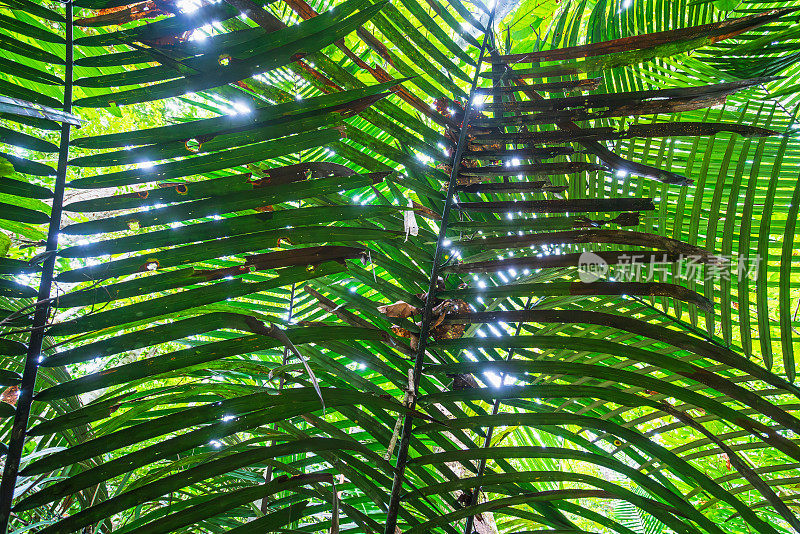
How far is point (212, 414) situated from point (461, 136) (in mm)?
535

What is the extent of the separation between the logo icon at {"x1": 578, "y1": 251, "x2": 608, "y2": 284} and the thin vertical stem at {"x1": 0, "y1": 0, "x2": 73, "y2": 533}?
2.00 feet

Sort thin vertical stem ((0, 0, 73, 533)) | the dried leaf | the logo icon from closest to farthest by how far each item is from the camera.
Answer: thin vertical stem ((0, 0, 73, 533))
the logo icon
the dried leaf

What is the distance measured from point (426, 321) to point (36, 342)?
1.52 feet

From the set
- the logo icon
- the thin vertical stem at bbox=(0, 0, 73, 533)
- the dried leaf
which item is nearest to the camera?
the thin vertical stem at bbox=(0, 0, 73, 533)

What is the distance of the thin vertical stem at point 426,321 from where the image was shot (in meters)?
0.65

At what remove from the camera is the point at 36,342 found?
53cm

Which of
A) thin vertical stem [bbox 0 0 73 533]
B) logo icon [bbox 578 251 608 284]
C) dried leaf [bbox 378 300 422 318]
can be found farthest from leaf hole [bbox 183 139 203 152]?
logo icon [bbox 578 251 608 284]

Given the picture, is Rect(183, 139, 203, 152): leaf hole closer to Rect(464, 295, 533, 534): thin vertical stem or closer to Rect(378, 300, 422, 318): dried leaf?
Rect(378, 300, 422, 318): dried leaf

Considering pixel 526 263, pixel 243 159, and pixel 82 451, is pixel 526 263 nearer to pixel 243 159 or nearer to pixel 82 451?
pixel 243 159

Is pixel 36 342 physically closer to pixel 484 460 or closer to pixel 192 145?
pixel 192 145

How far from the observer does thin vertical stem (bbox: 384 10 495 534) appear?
65cm

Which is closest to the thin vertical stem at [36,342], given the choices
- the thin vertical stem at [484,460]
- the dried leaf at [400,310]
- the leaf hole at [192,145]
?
the leaf hole at [192,145]

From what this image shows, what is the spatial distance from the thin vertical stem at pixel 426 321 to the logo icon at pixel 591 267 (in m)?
0.20

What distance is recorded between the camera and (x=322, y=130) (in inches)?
24.8
